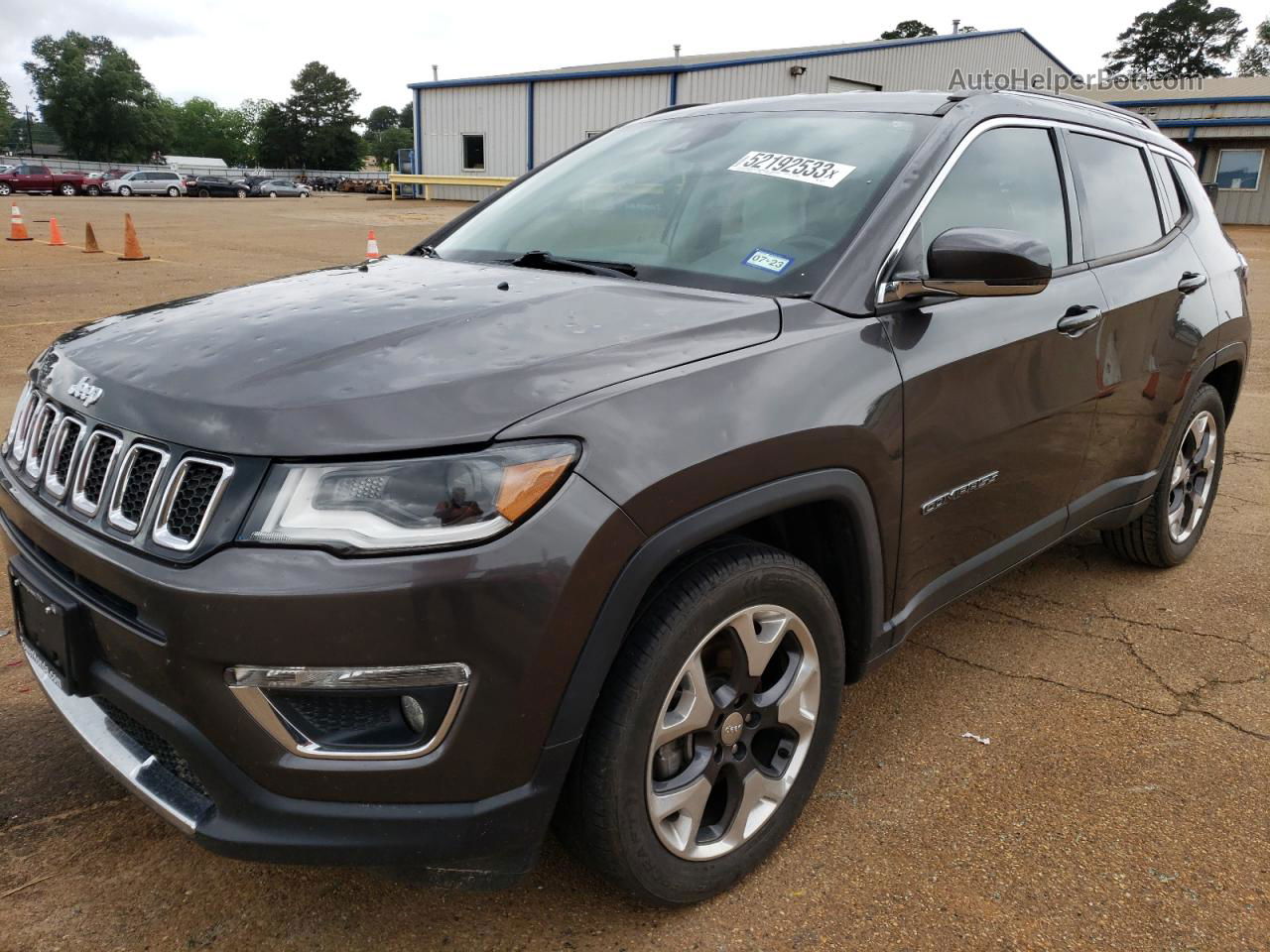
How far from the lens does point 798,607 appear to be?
7.27 ft

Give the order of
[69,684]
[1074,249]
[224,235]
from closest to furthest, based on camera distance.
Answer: [69,684] < [1074,249] < [224,235]

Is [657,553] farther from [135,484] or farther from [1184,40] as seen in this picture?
[1184,40]

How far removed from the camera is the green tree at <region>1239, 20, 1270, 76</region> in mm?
73500

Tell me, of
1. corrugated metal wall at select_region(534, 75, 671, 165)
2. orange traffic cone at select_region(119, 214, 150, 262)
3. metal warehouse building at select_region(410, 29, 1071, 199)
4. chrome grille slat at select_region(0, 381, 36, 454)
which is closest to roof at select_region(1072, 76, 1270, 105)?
metal warehouse building at select_region(410, 29, 1071, 199)

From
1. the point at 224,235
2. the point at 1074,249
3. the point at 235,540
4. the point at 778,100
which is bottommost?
the point at 224,235

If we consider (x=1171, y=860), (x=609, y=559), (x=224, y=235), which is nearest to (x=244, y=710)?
(x=609, y=559)

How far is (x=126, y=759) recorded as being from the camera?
1960mm

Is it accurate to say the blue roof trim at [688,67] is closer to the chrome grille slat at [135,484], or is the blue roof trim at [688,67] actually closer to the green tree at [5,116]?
the chrome grille slat at [135,484]

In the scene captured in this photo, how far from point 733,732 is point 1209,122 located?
118 feet

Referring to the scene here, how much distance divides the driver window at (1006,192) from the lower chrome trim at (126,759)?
6.76ft

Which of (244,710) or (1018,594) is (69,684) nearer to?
(244,710)

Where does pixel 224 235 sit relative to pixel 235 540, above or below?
below

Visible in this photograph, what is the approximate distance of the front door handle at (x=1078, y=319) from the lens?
2979 millimetres

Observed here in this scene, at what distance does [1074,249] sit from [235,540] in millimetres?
2707
